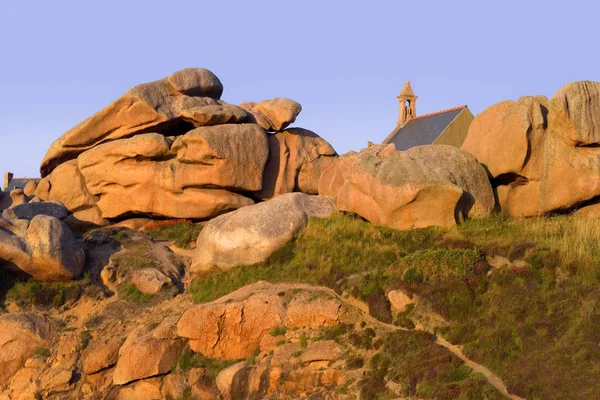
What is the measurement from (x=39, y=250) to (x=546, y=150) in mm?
15389

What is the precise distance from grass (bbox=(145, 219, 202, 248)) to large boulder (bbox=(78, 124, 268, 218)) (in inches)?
19.1

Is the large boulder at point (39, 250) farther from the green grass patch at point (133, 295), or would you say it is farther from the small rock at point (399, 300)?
the small rock at point (399, 300)


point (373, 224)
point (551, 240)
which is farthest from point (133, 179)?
point (551, 240)

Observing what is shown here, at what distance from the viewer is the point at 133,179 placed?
32344mm

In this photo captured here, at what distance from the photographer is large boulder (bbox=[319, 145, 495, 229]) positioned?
24.9m

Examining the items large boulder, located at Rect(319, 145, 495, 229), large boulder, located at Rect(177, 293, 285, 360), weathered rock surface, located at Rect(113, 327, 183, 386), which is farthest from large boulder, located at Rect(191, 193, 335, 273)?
weathered rock surface, located at Rect(113, 327, 183, 386)

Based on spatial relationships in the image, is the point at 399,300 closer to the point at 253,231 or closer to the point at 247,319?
the point at 247,319

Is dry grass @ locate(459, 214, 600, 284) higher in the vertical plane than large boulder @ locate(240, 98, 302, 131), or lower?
lower

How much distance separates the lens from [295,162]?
33375 millimetres

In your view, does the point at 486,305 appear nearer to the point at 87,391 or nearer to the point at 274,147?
the point at 87,391

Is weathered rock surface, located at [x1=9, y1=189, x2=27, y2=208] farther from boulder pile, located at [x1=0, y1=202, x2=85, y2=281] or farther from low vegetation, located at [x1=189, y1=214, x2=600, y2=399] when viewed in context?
low vegetation, located at [x1=189, y1=214, x2=600, y2=399]

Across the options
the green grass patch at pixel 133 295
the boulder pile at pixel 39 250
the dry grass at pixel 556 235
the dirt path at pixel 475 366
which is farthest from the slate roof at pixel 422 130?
the dirt path at pixel 475 366

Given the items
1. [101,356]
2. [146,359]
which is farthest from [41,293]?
[146,359]

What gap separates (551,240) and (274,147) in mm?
13492
